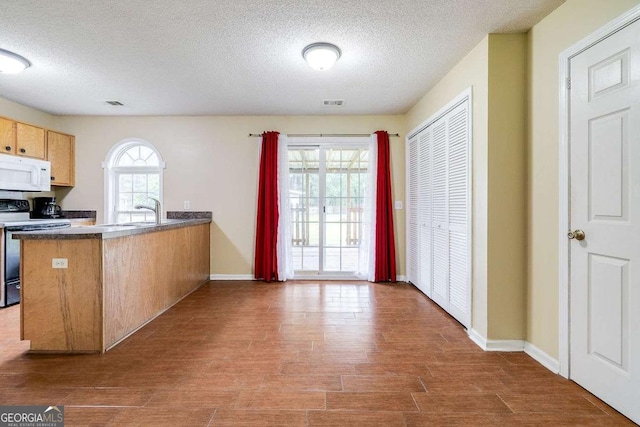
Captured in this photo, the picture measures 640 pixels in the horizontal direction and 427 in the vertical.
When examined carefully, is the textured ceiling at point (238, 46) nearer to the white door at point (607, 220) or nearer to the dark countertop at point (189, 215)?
the white door at point (607, 220)

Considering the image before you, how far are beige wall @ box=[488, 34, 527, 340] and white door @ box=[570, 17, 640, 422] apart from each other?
Answer: 424mm

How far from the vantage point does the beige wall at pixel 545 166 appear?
197 cm

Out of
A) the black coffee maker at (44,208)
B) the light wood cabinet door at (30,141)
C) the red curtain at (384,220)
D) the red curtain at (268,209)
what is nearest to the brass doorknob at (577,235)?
the red curtain at (384,220)

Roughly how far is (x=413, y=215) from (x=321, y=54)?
2477 millimetres

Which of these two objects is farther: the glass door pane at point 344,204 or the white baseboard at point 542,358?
the glass door pane at point 344,204

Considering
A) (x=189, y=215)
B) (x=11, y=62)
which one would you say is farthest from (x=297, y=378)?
(x=11, y=62)

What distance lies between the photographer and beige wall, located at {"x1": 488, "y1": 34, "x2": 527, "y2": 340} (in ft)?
7.46

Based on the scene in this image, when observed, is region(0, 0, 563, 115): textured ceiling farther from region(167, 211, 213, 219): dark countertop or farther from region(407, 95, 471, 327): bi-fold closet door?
region(167, 211, 213, 219): dark countertop

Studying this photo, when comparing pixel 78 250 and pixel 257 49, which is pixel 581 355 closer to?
pixel 257 49

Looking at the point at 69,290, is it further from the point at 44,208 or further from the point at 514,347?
the point at 514,347

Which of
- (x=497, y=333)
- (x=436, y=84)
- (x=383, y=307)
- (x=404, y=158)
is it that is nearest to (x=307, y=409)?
(x=497, y=333)

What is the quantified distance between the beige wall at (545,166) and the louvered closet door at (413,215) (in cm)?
176

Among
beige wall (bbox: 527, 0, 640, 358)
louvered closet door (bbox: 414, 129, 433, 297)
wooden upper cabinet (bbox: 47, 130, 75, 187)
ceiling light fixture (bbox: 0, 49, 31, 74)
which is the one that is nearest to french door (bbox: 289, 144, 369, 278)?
louvered closet door (bbox: 414, 129, 433, 297)

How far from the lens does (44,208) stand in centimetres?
420
